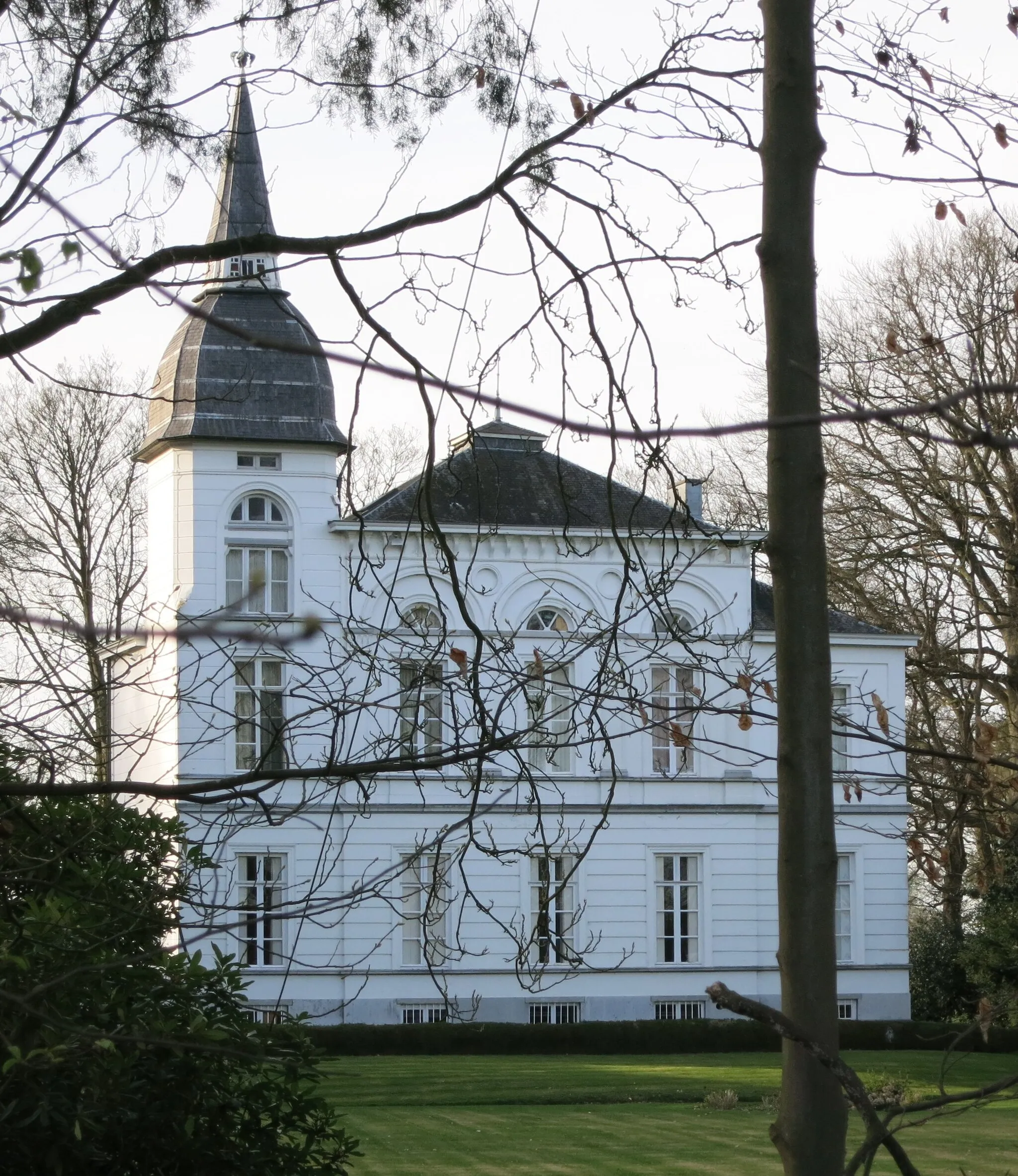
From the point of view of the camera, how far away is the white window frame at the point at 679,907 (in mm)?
26375

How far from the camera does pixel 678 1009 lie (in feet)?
85.7

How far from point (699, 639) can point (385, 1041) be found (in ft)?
67.3

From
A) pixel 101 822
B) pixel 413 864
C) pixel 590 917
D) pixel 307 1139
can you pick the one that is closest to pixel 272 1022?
pixel 307 1139

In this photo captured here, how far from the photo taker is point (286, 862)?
24.8 meters

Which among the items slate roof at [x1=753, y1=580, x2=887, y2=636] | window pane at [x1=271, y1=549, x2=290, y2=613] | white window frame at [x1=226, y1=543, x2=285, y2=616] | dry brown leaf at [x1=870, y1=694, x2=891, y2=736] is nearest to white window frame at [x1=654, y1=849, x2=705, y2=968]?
slate roof at [x1=753, y1=580, x2=887, y2=636]

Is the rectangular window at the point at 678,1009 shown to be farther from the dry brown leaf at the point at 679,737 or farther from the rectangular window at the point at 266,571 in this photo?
the dry brown leaf at the point at 679,737

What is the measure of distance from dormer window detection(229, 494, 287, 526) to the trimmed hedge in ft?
26.7

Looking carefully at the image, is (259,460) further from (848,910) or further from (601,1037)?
(848,910)

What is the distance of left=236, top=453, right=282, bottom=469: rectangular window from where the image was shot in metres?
25.3

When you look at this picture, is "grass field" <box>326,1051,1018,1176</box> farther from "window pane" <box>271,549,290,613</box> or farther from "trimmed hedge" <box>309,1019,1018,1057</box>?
"window pane" <box>271,549,290,613</box>

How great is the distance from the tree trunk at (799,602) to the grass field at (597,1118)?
269 inches

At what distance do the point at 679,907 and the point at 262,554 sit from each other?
9379mm

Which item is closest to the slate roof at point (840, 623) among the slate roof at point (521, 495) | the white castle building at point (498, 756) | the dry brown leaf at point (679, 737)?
the white castle building at point (498, 756)

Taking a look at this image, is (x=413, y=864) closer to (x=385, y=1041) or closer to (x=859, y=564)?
(x=385, y=1041)
